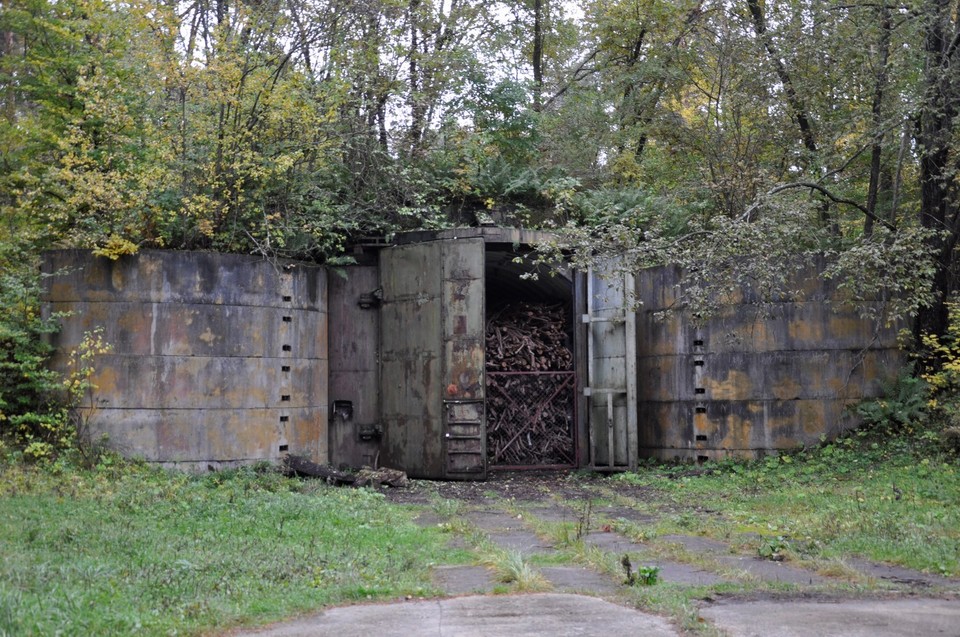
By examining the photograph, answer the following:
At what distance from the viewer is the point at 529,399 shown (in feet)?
58.1

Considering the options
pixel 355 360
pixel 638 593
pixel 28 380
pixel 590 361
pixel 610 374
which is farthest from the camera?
pixel 355 360

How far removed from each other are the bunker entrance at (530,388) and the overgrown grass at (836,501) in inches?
91.2

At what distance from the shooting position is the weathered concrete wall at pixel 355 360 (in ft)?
54.0

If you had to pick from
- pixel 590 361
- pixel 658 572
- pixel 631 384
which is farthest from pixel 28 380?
pixel 658 572

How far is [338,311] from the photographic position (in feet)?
54.6

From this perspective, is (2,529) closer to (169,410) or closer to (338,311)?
(169,410)

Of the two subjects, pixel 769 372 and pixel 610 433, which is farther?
pixel 610 433

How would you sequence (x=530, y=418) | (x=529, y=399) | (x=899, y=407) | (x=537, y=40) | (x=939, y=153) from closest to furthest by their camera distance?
1. (x=899, y=407)
2. (x=939, y=153)
3. (x=530, y=418)
4. (x=529, y=399)
5. (x=537, y=40)

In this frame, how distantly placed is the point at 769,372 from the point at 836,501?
459 cm

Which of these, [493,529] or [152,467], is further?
[152,467]

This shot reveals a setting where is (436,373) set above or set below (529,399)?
above

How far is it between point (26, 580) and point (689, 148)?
58.6 ft

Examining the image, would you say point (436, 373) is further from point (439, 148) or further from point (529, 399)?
point (439, 148)

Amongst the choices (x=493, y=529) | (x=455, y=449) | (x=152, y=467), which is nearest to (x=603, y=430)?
(x=455, y=449)
